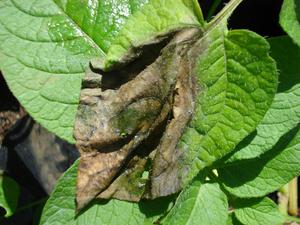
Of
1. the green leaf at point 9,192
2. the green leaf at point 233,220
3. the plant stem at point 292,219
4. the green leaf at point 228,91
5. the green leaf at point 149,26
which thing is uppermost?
the green leaf at point 149,26

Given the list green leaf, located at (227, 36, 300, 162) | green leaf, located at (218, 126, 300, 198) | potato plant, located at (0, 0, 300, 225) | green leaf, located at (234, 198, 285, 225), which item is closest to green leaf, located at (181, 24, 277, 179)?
potato plant, located at (0, 0, 300, 225)

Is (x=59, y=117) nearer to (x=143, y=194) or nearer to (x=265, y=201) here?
(x=143, y=194)

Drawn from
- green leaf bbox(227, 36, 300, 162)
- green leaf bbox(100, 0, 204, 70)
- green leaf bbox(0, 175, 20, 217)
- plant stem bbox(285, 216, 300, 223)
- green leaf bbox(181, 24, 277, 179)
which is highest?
green leaf bbox(100, 0, 204, 70)

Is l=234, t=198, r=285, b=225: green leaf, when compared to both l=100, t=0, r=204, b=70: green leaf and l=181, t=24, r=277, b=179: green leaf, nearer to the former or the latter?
l=181, t=24, r=277, b=179: green leaf

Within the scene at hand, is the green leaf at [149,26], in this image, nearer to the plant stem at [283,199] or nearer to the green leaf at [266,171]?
the green leaf at [266,171]

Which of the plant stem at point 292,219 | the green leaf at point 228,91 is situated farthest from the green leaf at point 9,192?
the plant stem at point 292,219

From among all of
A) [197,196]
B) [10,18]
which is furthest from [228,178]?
[10,18]
